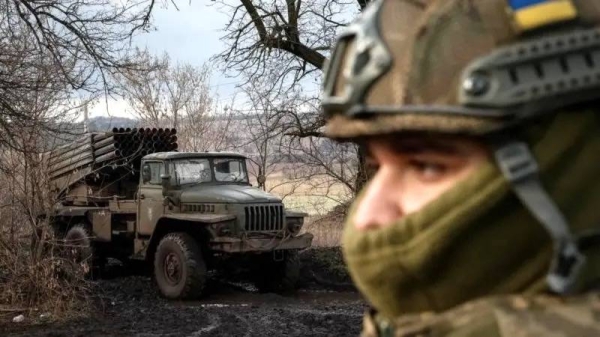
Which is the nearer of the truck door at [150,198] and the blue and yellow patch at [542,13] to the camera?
the blue and yellow patch at [542,13]

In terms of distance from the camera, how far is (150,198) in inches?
464

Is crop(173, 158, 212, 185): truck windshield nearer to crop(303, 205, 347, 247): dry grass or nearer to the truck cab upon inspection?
the truck cab

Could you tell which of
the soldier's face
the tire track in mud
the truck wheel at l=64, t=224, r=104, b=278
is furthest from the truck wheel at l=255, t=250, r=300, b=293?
the soldier's face

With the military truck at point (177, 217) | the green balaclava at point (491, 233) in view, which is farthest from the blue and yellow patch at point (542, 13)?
the military truck at point (177, 217)

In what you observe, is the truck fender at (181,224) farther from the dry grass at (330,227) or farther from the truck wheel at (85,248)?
the dry grass at (330,227)

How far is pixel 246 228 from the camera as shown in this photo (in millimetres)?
10984

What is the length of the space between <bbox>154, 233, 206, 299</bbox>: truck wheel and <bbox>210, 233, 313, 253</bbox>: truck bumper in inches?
12.6

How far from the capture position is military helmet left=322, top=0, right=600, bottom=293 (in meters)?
0.96

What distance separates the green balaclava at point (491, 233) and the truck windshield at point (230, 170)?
1082 cm


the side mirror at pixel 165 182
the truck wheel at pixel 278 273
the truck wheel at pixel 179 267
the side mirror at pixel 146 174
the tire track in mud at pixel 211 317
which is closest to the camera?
the tire track in mud at pixel 211 317

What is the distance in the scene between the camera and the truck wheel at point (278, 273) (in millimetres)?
11586

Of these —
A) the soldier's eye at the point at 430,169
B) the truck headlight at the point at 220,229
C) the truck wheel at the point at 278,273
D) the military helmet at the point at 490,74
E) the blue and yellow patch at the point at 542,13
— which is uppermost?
the blue and yellow patch at the point at 542,13

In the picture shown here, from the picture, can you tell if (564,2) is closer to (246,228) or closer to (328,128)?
(328,128)

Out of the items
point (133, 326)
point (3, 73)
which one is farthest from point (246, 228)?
point (3, 73)
